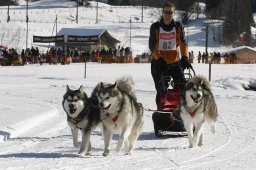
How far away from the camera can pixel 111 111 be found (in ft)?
19.0

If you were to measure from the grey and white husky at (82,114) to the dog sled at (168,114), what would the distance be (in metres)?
1.49

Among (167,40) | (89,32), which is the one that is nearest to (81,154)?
(167,40)

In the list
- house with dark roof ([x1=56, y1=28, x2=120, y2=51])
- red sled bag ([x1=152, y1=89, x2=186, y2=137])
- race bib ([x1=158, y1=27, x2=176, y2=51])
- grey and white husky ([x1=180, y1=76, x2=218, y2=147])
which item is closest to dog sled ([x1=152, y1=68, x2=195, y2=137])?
red sled bag ([x1=152, y1=89, x2=186, y2=137])

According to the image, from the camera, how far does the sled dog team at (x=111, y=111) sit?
5.79m

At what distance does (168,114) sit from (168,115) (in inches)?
0.6

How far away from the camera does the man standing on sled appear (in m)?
7.27

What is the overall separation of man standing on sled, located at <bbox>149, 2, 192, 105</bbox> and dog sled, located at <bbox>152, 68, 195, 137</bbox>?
0.12m

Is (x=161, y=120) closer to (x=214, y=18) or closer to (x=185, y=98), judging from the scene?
(x=185, y=98)

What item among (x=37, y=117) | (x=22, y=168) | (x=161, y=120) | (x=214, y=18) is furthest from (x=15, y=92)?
(x=214, y=18)

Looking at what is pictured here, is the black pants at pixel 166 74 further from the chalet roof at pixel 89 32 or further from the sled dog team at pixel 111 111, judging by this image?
the chalet roof at pixel 89 32

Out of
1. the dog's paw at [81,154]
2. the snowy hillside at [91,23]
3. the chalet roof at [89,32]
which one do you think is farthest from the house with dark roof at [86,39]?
the dog's paw at [81,154]

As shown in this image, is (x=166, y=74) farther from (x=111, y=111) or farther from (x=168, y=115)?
(x=111, y=111)

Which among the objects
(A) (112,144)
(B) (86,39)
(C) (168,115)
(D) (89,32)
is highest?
(D) (89,32)

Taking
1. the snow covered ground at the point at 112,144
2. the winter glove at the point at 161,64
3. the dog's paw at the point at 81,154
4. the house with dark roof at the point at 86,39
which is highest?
the house with dark roof at the point at 86,39
